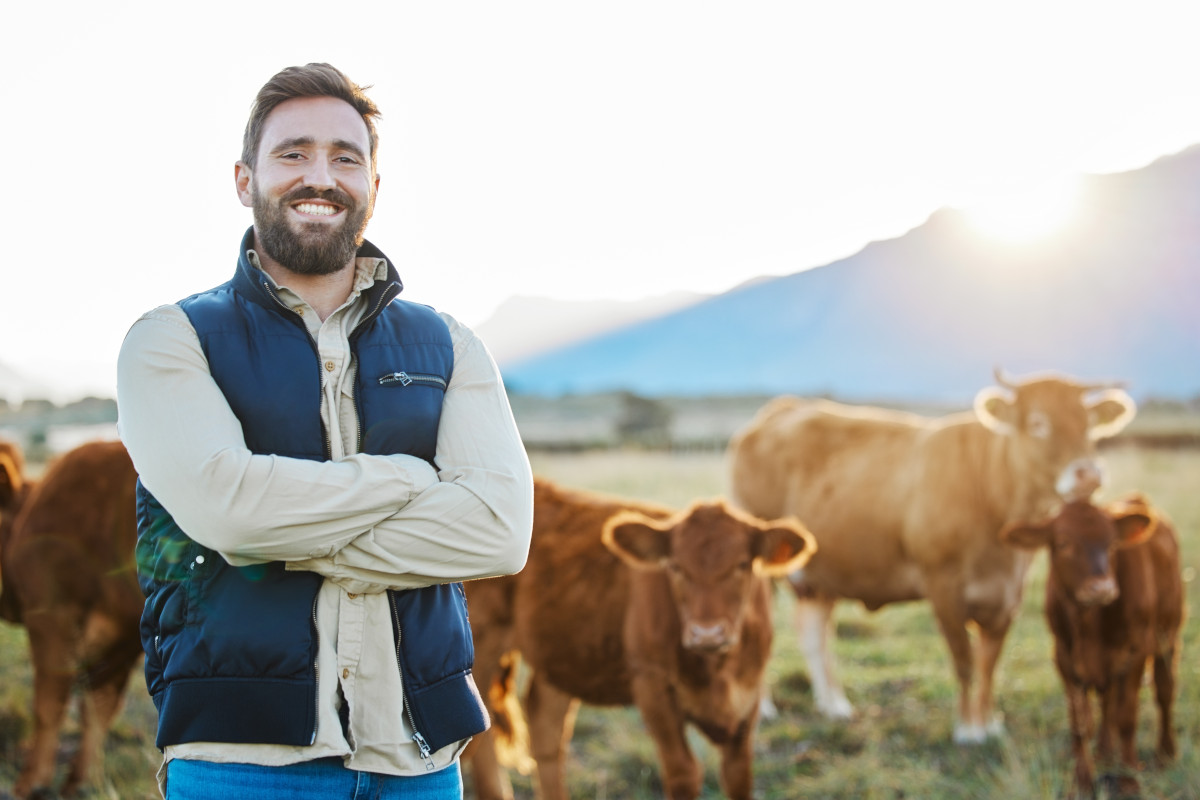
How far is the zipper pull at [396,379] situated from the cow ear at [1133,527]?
16.4ft

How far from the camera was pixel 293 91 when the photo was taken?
231cm

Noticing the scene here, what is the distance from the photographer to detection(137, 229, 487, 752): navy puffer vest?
194 cm

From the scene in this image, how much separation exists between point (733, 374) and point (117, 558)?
6386 inches

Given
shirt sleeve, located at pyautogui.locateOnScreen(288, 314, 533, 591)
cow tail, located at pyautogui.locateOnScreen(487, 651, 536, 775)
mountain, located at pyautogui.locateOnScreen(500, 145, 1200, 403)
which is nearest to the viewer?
shirt sleeve, located at pyautogui.locateOnScreen(288, 314, 533, 591)

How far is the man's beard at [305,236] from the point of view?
224cm

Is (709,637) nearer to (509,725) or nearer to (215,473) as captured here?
(509,725)

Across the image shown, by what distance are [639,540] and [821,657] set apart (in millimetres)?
3672

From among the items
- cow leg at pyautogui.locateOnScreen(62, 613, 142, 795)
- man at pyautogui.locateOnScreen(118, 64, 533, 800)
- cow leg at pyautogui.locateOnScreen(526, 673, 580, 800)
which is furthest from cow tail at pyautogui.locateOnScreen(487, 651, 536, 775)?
man at pyautogui.locateOnScreen(118, 64, 533, 800)

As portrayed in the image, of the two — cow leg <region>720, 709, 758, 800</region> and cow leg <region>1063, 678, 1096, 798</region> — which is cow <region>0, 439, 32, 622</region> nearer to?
cow leg <region>720, 709, 758, 800</region>

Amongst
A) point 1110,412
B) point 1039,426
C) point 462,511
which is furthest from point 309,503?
point 1110,412

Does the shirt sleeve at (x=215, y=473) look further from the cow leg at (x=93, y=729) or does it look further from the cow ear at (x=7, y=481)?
the cow ear at (x=7, y=481)

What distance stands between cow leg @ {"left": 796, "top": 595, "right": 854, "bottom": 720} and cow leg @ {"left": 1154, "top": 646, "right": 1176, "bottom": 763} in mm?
2079

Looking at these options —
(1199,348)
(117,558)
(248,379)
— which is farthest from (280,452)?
(1199,348)

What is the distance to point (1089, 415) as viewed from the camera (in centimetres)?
720
